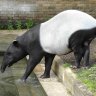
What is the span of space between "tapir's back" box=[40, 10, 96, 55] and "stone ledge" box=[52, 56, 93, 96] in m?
0.46

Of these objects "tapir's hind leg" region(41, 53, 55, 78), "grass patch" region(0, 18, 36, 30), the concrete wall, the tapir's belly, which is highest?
the tapir's belly

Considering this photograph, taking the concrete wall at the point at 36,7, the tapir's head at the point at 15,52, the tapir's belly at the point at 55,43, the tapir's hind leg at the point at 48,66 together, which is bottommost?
the concrete wall at the point at 36,7

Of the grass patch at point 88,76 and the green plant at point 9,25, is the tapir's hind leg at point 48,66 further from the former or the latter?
the green plant at point 9,25

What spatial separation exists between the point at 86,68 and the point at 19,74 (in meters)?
1.61

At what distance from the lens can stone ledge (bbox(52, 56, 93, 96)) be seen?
696cm

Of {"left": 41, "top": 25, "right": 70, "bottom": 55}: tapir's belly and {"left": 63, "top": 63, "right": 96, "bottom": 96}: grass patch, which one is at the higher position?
{"left": 41, "top": 25, "right": 70, "bottom": 55}: tapir's belly

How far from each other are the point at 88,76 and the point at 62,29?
120cm

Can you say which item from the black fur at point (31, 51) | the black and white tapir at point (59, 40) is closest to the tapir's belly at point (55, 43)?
the black and white tapir at point (59, 40)

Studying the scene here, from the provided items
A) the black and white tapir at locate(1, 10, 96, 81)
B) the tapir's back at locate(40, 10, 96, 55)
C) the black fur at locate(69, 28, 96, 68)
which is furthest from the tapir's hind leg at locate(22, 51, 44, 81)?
the black fur at locate(69, 28, 96, 68)

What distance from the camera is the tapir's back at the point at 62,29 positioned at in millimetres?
8391

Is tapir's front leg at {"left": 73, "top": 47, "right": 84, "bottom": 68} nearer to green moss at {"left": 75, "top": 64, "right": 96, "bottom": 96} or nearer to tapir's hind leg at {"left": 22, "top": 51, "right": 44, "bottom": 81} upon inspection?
green moss at {"left": 75, "top": 64, "right": 96, "bottom": 96}

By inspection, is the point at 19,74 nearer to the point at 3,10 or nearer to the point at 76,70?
the point at 76,70

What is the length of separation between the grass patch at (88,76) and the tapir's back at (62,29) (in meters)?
0.47

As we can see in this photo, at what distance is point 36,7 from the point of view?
591 inches
